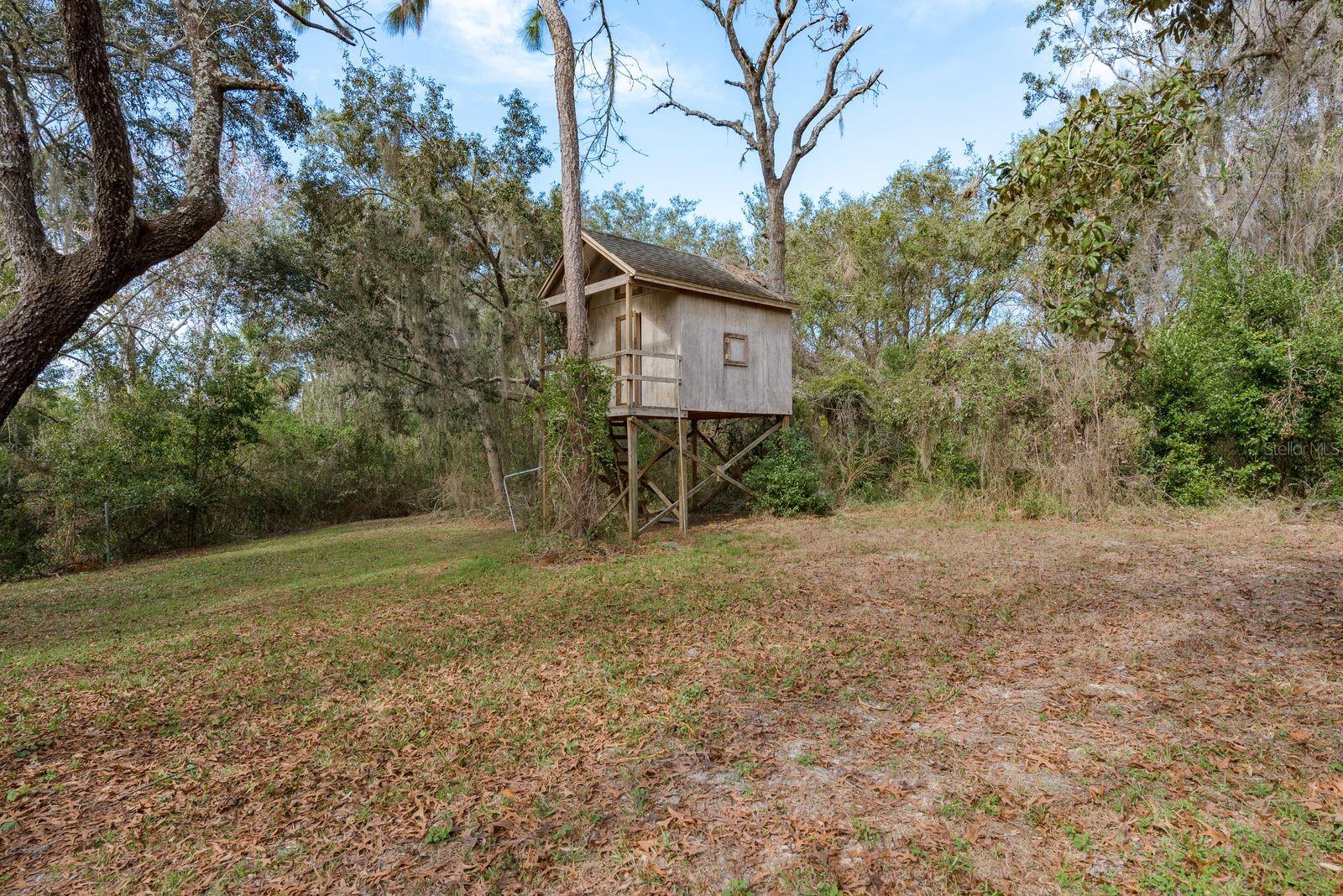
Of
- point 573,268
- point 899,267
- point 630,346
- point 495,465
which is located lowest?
point 495,465

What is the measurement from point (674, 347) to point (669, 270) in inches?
63.3

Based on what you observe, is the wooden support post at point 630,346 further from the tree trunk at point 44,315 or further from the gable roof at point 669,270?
the tree trunk at point 44,315

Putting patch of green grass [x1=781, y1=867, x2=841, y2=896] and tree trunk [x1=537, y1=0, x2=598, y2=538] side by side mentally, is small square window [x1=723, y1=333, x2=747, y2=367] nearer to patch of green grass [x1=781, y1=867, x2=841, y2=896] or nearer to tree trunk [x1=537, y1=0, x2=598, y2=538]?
tree trunk [x1=537, y1=0, x2=598, y2=538]

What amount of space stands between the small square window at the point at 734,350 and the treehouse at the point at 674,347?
21 millimetres

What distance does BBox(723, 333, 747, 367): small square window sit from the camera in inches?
533

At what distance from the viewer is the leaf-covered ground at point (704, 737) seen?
2.74 m

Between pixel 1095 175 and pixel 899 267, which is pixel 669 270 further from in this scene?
pixel 899 267

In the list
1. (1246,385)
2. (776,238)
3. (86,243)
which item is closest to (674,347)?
→ (776,238)

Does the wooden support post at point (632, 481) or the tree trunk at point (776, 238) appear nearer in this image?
the wooden support post at point (632, 481)

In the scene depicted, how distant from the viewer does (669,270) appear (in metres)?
12.9

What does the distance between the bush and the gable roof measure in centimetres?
326

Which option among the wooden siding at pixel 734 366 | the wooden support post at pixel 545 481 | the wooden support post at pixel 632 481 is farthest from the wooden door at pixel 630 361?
the wooden support post at pixel 545 481

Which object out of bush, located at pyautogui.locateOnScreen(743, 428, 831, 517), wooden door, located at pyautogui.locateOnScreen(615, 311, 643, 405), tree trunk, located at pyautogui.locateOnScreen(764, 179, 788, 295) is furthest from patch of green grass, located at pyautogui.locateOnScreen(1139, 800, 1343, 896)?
tree trunk, located at pyautogui.locateOnScreen(764, 179, 788, 295)

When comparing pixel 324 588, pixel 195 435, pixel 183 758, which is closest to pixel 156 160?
pixel 195 435
